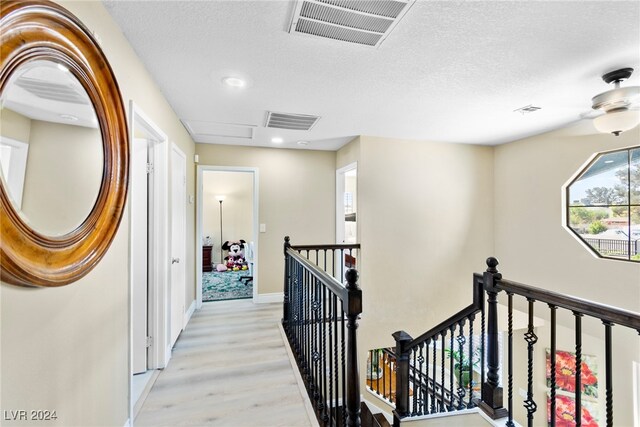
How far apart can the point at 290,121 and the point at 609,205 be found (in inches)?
148

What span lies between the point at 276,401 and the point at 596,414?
4.43m

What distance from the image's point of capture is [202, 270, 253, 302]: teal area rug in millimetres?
4840

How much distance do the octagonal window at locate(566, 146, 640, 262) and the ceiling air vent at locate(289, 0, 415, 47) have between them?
3.20 m

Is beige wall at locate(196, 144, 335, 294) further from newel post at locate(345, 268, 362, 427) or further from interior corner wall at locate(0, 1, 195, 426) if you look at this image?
newel post at locate(345, 268, 362, 427)

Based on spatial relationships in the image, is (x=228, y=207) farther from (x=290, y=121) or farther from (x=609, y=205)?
(x=609, y=205)

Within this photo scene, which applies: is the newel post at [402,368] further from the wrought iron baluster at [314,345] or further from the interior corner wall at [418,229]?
the interior corner wall at [418,229]

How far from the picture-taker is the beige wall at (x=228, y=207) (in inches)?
312

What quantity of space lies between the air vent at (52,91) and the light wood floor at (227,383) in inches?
77.0

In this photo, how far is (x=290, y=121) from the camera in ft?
10.7

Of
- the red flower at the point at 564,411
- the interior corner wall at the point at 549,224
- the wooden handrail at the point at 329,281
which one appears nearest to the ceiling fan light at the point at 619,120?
the interior corner wall at the point at 549,224

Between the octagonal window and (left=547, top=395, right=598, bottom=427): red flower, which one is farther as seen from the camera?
(left=547, top=395, right=598, bottom=427): red flower

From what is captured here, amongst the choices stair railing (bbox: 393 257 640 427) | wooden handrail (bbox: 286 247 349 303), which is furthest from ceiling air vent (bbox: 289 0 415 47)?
stair railing (bbox: 393 257 640 427)

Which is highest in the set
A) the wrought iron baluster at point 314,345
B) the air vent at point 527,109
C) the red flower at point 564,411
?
the air vent at point 527,109

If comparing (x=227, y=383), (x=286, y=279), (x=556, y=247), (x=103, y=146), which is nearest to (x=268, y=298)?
(x=286, y=279)
